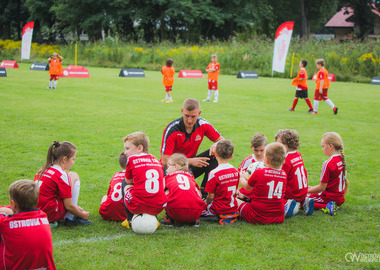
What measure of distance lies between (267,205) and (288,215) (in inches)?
19.6

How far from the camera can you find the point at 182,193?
16.2 ft

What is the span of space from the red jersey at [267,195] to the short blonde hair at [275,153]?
0.12 meters

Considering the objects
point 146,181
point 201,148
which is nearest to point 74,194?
point 146,181

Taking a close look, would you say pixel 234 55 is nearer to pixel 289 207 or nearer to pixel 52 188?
pixel 289 207

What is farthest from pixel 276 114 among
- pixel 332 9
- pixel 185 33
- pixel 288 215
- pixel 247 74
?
pixel 332 9

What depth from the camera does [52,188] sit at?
4.60 m

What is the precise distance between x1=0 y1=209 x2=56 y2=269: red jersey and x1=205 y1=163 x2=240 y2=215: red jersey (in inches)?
85.2

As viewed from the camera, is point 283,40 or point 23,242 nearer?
point 23,242

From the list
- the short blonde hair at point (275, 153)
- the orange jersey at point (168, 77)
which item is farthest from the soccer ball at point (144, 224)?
the orange jersey at point (168, 77)

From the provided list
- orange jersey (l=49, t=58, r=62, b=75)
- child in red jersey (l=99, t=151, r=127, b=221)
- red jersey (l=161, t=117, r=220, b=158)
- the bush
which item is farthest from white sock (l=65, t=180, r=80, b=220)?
the bush

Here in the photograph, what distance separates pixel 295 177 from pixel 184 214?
1.61 metres

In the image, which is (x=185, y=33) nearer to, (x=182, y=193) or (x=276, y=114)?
(x=276, y=114)

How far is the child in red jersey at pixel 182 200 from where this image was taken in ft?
16.0

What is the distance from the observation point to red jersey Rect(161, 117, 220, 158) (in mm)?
6020
